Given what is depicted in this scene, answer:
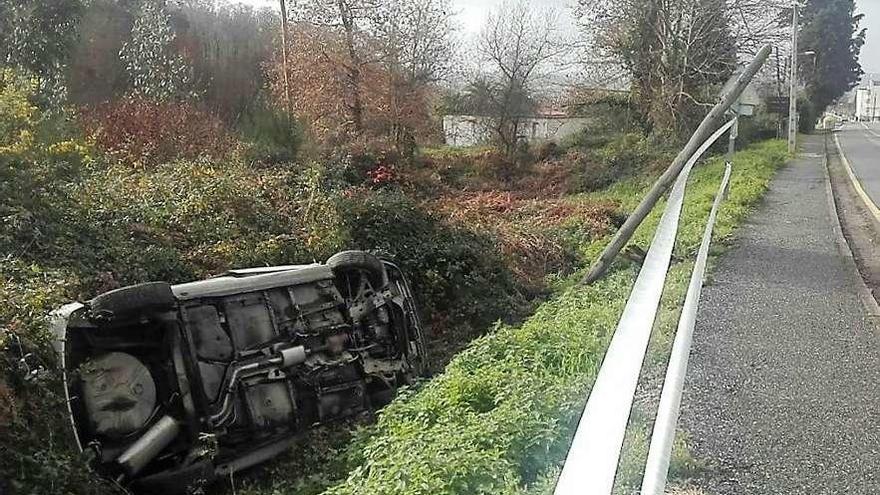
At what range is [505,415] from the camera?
16.7ft

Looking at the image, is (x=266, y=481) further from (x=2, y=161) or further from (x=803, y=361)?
(x=2, y=161)

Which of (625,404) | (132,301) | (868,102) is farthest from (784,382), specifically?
(868,102)

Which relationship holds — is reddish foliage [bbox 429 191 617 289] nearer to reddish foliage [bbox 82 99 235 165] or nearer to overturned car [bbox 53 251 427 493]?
reddish foliage [bbox 82 99 235 165]

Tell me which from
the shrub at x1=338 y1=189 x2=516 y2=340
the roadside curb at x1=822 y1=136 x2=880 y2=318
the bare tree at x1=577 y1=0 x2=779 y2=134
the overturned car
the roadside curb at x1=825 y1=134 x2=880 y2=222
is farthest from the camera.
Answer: the bare tree at x1=577 y1=0 x2=779 y2=134

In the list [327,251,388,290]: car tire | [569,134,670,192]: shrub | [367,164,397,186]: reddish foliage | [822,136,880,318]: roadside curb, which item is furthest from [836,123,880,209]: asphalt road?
[367,164,397,186]: reddish foliage

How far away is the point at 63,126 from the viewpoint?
14070 millimetres

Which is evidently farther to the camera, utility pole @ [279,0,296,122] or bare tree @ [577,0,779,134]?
bare tree @ [577,0,779,134]

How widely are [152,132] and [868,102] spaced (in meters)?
131

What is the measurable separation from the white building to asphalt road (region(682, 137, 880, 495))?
125 metres

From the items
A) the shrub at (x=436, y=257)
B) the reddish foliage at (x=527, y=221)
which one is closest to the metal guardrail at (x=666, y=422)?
the shrub at (x=436, y=257)

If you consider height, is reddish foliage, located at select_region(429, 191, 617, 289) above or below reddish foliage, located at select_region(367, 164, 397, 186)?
below

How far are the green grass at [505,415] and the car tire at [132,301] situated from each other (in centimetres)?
191

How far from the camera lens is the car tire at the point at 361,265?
29.1 feet

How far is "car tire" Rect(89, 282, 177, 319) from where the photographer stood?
21.7 ft
